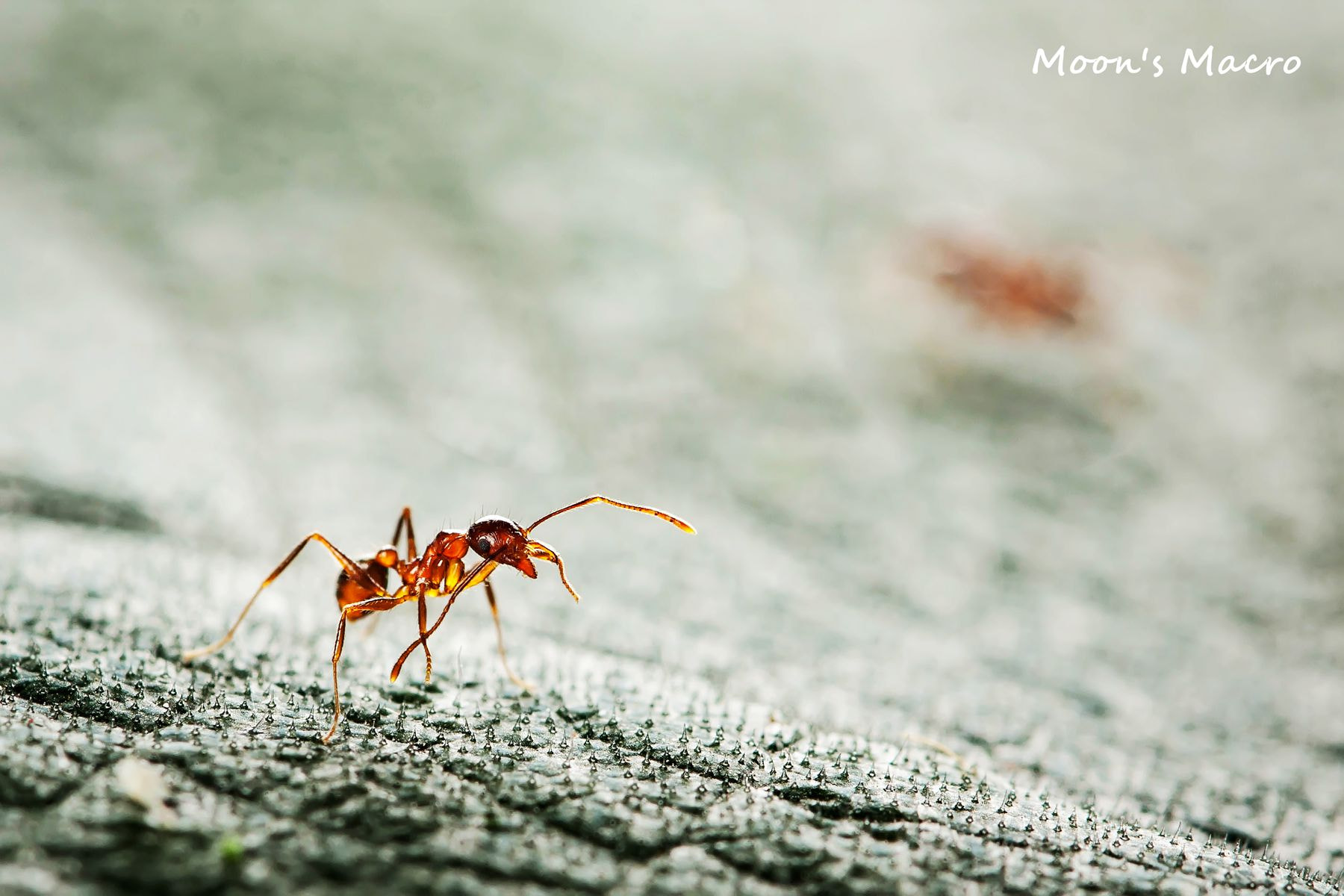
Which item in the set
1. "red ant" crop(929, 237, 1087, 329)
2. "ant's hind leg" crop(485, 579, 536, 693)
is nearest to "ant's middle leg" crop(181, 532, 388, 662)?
"ant's hind leg" crop(485, 579, 536, 693)

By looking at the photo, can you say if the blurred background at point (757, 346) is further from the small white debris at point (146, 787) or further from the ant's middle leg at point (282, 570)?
the small white debris at point (146, 787)

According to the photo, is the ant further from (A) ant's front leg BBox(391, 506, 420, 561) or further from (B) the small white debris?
(B) the small white debris

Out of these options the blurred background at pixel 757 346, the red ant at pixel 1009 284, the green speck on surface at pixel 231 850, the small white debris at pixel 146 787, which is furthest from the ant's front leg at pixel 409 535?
the red ant at pixel 1009 284

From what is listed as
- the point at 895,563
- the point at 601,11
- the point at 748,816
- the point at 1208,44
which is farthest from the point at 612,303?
the point at 1208,44

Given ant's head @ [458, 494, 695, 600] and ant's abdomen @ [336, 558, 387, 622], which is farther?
ant's abdomen @ [336, 558, 387, 622]

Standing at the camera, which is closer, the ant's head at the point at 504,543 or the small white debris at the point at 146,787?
the small white debris at the point at 146,787

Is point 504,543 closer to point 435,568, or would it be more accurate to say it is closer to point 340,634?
point 435,568

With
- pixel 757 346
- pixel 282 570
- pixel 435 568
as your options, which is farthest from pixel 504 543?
pixel 757 346
